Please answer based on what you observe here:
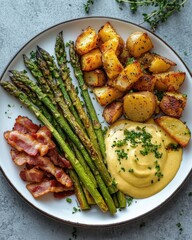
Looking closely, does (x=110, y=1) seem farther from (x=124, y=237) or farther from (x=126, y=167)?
(x=124, y=237)

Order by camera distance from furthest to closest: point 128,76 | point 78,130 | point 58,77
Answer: point 58,77 < point 78,130 < point 128,76

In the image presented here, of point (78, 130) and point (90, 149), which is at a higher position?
point (78, 130)

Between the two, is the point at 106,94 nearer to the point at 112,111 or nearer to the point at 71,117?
the point at 112,111

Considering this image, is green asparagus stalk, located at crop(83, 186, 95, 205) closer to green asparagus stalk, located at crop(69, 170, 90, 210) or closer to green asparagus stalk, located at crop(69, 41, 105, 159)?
green asparagus stalk, located at crop(69, 170, 90, 210)

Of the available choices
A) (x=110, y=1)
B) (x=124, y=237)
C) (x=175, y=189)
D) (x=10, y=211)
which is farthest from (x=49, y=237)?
(x=110, y=1)

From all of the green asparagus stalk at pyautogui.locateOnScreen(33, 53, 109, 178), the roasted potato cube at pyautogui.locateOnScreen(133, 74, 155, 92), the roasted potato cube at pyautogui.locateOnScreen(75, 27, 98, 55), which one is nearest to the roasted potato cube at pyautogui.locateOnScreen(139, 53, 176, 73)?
the roasted potato cube at pyautogui.locateOnScreen(133, 74, 155, 92)

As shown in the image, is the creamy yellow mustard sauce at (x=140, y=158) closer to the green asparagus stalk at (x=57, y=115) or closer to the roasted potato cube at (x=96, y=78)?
the green asparagus stalk at (x=57, y=115)

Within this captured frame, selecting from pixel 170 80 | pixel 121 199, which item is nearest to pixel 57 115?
pixel 121 199
